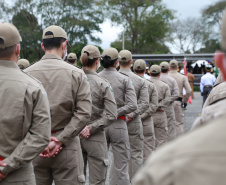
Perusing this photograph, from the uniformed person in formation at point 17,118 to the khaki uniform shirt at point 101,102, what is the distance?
1867 millimetres

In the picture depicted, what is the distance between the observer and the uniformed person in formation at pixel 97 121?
16.3 feet

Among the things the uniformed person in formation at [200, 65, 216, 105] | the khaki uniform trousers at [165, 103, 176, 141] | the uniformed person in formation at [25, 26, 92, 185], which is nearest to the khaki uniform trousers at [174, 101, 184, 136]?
the khaki uniform trousers at [165, 103, 176, 141]

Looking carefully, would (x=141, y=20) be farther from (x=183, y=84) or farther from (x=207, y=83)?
(x=183, y=84)

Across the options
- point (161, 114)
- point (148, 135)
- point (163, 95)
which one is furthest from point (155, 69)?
point (148, 135)

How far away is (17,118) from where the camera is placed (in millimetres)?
3076

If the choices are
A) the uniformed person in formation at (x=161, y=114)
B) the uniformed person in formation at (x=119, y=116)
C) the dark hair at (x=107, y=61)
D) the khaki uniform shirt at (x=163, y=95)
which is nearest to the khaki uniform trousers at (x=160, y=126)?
the uniformed person in formation at (x=161, y=114)

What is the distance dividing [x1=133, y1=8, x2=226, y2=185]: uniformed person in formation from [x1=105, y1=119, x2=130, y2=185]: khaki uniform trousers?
4854mm

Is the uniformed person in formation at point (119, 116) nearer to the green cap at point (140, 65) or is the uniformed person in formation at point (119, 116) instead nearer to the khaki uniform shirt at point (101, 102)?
the khaki uniform shirt at point (101, 102)

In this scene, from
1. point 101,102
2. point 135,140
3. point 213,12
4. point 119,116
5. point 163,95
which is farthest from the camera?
point 213,12

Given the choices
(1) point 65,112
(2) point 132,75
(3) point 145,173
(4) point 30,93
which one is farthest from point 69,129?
(2) point 132,75

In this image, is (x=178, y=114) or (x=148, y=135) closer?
(x=148, y=135)

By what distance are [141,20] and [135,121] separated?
46.9 m

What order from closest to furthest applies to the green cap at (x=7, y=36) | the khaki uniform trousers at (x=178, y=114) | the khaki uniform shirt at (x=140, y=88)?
the green cap at (x=7, y=36), the khaki uniform shirt at (x=140, y=88), the khaki uniform trousers at (x=178, y=114)

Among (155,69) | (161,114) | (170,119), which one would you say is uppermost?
(155,69)
